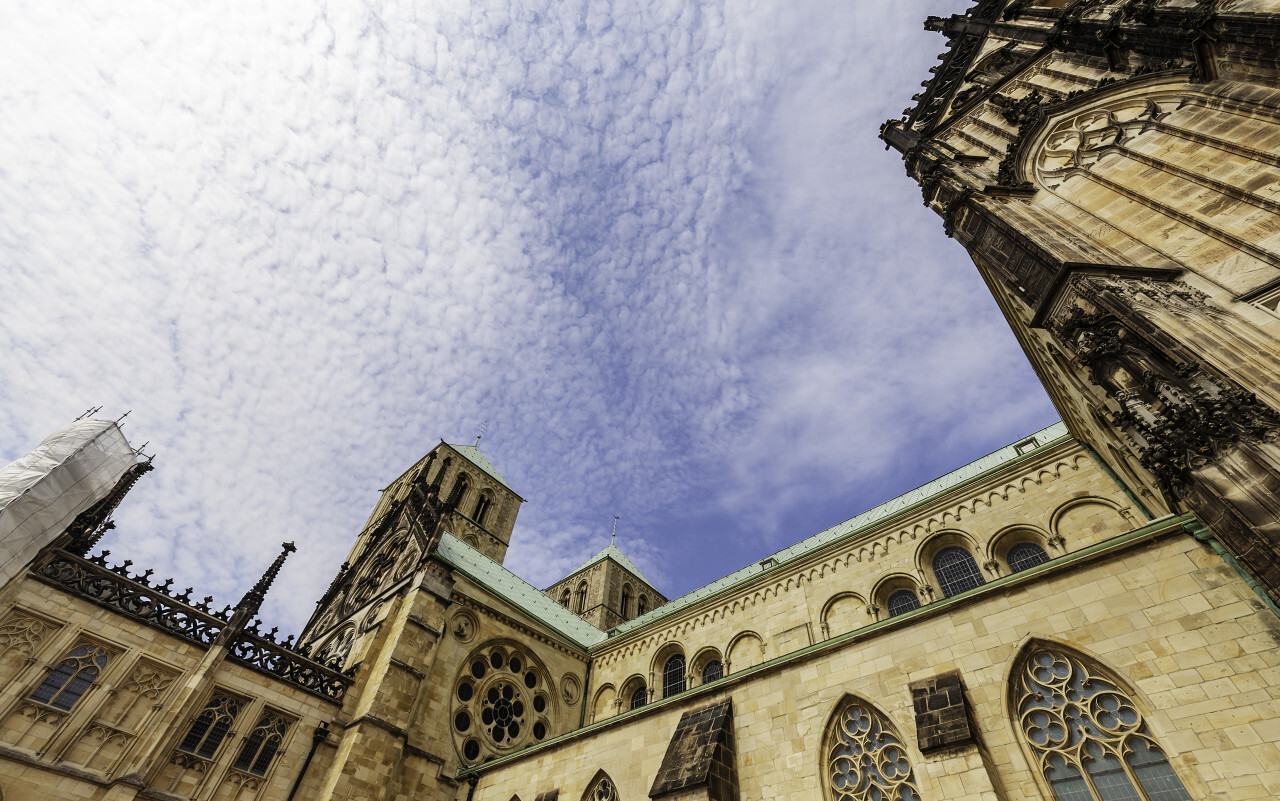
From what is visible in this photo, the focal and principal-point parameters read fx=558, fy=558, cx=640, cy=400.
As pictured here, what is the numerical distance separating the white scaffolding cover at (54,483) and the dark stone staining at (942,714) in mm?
17699

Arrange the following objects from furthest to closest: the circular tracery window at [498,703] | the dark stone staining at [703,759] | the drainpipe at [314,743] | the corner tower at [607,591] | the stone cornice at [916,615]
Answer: the corner tower at [607,591], the circular tracery window at [498,703], the drainpipe at [314,743], the dark stone staining at [703,759], the stone cornice at [916,615]

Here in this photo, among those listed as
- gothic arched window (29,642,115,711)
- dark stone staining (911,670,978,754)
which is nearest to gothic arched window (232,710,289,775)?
gothic arched window (29,642,115,711)

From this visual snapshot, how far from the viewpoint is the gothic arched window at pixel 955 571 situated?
15.7 metres

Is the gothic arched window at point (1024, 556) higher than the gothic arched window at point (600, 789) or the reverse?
higher

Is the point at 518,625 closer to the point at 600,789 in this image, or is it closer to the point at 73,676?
the point at 600,789

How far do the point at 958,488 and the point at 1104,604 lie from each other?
10.1 m

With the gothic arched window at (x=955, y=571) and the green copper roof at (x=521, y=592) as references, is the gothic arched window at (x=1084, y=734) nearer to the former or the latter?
the gothic arched window at (x=955, y=571)

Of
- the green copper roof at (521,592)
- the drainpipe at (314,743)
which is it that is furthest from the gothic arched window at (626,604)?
the drainpipe at (314,743)

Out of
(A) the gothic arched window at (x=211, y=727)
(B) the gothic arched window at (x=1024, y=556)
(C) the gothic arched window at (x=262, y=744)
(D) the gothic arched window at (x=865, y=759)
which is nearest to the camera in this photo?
(D) the gothic arched window at (x=865, y=759)

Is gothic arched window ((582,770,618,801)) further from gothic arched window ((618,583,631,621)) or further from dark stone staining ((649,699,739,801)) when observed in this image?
gothic arched window ((618,583,631,621))

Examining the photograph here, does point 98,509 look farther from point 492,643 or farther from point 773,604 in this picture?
point 773,604

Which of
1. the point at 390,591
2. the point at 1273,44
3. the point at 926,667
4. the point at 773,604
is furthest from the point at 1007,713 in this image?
the point at 390,591

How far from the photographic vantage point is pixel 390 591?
1875 centimetres

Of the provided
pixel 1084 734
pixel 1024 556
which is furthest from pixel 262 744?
pixel 1024 556
